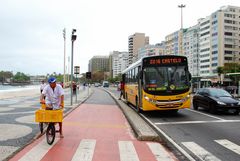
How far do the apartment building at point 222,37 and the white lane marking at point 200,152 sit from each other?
118712mm

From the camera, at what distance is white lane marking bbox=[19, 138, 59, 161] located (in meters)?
6.88

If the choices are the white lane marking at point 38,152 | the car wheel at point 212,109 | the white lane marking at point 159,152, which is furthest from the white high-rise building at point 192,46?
the white lane marking at point 38,152

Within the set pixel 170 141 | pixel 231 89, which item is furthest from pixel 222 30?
pixel 170 141

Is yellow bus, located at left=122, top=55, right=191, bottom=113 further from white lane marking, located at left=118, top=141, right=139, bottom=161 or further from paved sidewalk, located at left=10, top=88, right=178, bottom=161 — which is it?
white lane marking, located at left=118, top=141, right=139, bottom=161

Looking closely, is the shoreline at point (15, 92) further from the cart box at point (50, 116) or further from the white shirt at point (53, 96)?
the cart box at point (50, 116)

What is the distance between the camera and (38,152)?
7.46m

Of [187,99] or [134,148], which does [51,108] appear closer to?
[134,148]

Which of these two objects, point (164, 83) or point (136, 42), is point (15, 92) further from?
point (136, 42)

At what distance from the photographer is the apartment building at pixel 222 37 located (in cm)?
12581

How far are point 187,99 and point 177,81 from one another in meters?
1.02

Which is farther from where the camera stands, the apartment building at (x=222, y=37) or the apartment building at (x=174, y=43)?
the apartment building at (x=174, y=43)

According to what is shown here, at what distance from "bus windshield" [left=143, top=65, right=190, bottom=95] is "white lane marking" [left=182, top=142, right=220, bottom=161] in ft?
21.6

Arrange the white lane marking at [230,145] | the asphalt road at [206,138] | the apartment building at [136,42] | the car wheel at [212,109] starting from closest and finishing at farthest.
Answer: the asphalt road at [206,138]
the white lane marking at [230,145]
the car wheel at [212,109]
the apartment building at [136,42]

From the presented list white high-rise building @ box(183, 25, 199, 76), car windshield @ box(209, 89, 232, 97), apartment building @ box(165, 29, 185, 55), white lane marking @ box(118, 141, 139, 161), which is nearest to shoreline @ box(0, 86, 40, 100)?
car windshield @ box(209, 89, 232, 97)
